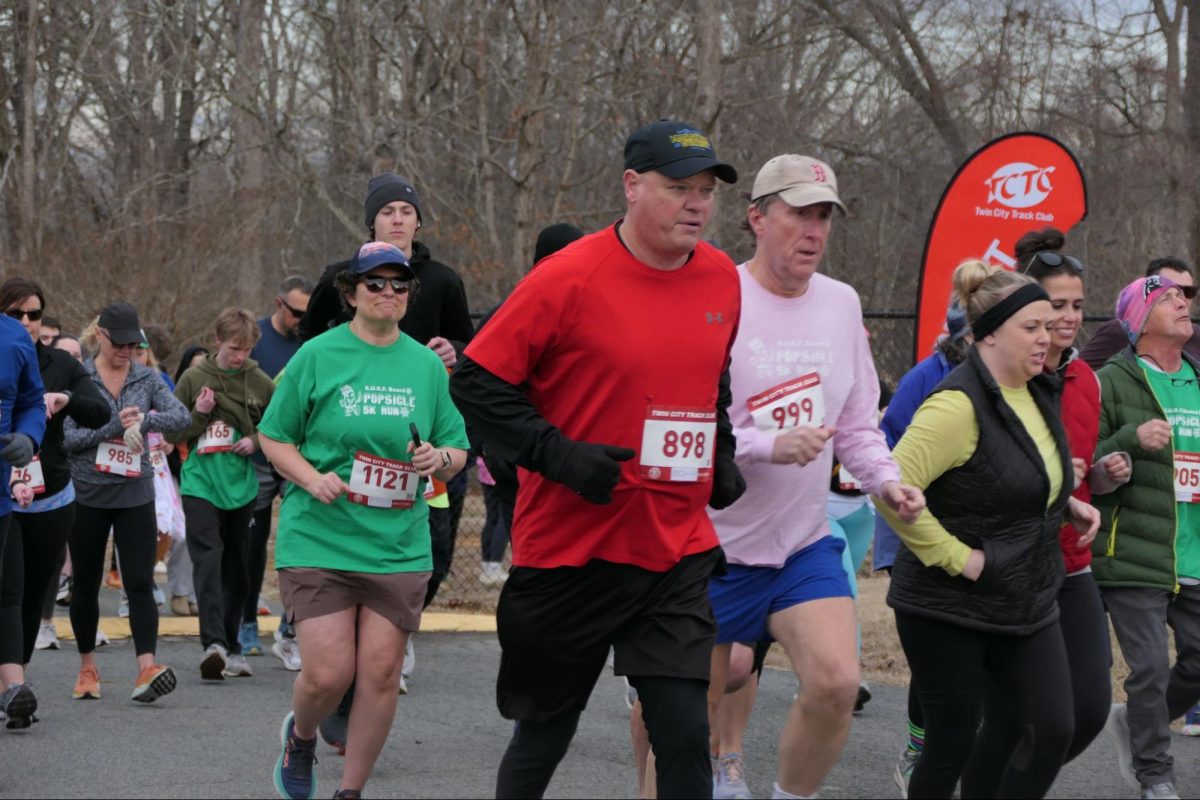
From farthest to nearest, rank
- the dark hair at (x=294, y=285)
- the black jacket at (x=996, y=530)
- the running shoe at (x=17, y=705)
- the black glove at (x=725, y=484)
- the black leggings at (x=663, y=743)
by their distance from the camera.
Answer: the dark hair at (x=294, y=285)
the running shoe at (x=17, y=705)
the black jacket at (x=996, y=530)
the black glove at (x=725, y=484)
the black leggings at (x=663, y=743)

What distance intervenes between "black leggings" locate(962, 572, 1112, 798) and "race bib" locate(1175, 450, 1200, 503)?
125 cm

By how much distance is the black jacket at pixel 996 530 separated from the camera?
4.87 meters

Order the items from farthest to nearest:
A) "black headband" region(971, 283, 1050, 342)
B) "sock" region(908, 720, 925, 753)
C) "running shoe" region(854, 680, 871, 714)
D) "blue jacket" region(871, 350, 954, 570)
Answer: "running shoe" region(854, 680, 871, 714), "sock" region(908, 720, 925, 753), "blue jacket" region(871, 350, 954, 570), "black headband" region(971, 283, 1050, 342)

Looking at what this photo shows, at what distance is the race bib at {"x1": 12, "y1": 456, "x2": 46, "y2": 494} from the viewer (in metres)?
A: 7.36

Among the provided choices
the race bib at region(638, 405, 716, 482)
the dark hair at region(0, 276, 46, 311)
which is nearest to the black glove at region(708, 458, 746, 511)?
the race bib at region(638, 405, 716, 482)

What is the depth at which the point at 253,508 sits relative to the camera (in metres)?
9.42

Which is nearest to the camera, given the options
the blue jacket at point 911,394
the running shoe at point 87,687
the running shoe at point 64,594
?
the blue jacket at point 911,394

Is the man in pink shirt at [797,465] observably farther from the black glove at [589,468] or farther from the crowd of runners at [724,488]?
the black glove at [589,468]

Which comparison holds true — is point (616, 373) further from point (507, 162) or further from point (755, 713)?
point (507, 162)

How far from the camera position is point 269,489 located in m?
9.75

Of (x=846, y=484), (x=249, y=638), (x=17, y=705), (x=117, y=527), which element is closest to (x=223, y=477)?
(x=117, y=527)

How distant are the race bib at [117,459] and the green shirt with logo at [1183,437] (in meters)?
5.00

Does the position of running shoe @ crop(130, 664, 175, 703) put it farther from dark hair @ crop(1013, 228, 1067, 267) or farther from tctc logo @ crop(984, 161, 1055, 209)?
tctc logo @ crop(984, 161, 1055, 209)

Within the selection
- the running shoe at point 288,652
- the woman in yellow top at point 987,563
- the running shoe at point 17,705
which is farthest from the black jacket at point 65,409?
the woman in yellow top at point 987,563
